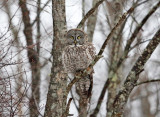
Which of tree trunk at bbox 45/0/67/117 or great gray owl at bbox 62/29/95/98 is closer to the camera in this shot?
tree trunk at bbox 45/0/67/117

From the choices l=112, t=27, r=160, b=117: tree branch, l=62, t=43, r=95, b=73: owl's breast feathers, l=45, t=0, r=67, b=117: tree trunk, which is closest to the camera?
l=45, t=0, r=67, b=117: tree trunk

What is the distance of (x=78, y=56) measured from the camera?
24.3 feet

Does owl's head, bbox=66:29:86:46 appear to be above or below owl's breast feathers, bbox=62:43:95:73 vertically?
above

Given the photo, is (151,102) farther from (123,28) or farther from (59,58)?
(59,58)

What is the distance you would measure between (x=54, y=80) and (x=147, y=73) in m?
11.9

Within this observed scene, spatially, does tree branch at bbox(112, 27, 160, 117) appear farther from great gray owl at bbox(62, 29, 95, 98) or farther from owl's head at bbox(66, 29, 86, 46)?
owl's head at bbox(66, 29, 86, 46)

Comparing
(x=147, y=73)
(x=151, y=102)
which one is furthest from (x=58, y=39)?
(x=151, y=102)

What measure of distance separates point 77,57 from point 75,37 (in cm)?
66

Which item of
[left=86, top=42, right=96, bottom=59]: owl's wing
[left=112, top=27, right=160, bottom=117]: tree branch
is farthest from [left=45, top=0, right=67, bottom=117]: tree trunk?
[left=112, top=27, right=160, bottom=117]: tree branch

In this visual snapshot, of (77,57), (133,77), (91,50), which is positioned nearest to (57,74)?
(77,57)

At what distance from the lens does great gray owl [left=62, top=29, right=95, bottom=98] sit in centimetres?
737

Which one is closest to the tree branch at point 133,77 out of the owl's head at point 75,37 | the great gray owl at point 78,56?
the great gray owl at point 78,56

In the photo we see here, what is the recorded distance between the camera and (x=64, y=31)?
7371 millimetres

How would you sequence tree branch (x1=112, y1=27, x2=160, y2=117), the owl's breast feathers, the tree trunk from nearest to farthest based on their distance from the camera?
the tree trunk → the owl's breast feathers → tree branch (x1=112, y1=27, x2=160, y2=117)
